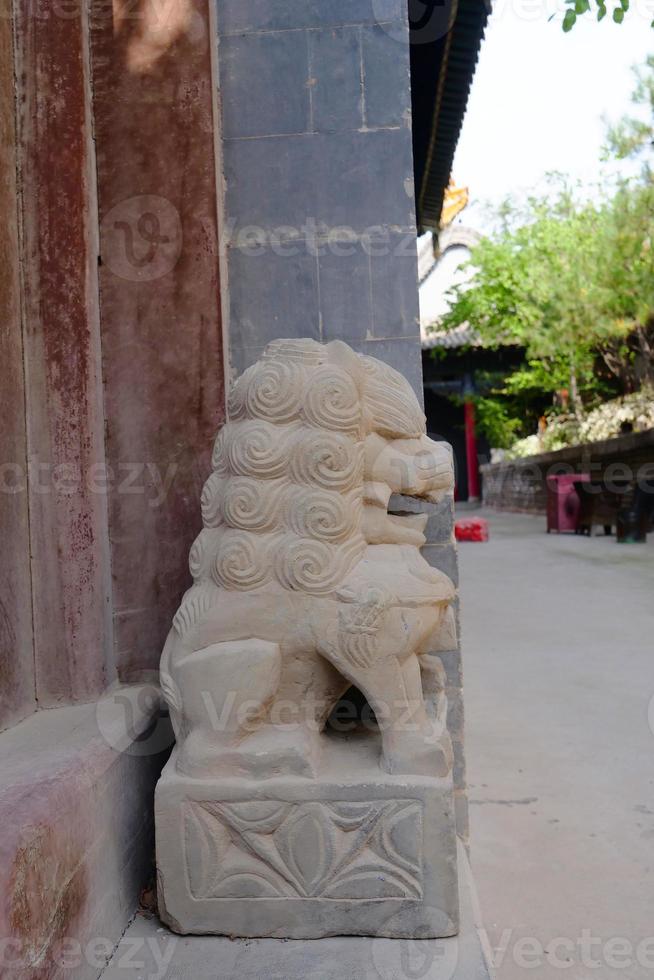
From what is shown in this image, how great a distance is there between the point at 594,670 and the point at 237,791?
320cm

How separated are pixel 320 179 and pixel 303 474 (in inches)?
40.7

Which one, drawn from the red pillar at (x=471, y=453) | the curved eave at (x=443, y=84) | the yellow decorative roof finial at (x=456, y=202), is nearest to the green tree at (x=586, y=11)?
the curved eave at (x=443, y=84)

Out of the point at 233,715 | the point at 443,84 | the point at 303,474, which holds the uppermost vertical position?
the point at 443,84

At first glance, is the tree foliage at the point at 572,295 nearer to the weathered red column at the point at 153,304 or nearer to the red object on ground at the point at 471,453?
the red object on ground at the point at 471,453

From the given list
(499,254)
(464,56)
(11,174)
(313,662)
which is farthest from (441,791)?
(499,254)

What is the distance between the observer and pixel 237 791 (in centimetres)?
149

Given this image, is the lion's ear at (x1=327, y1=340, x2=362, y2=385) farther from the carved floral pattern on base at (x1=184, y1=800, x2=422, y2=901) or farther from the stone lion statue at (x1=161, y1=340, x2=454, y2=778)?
the carved floral pattern on base at (x1=184, y1=800, x2=422, y2=901)

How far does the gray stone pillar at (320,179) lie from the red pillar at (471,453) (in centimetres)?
1896

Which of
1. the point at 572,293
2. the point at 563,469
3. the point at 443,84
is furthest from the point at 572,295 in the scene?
the point at 443,84

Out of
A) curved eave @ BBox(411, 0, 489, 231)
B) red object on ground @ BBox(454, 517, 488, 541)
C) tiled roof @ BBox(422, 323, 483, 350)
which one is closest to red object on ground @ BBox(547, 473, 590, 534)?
red object on ground @ BBox(454, 517, 488, 541)

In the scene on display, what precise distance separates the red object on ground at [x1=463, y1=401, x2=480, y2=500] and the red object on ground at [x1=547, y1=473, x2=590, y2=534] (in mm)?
9074

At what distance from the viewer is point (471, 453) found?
71.2 feet

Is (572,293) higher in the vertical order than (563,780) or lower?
higher

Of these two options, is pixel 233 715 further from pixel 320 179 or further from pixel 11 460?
pixel 320 179
